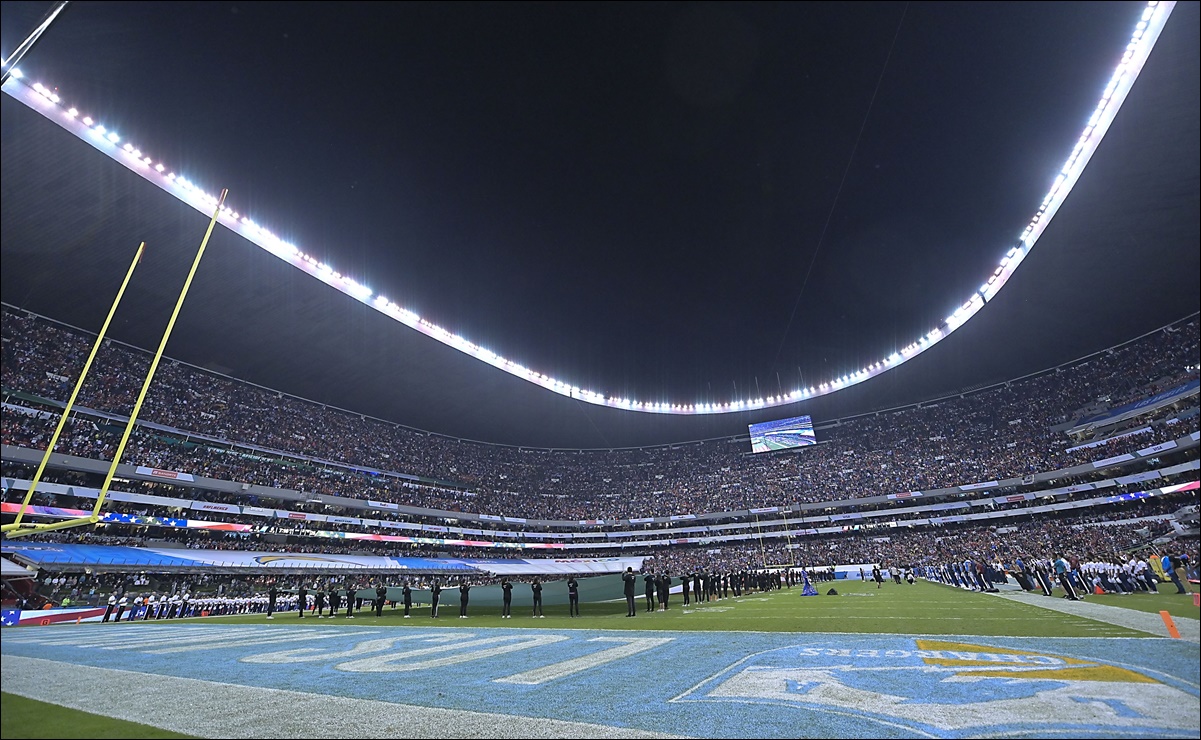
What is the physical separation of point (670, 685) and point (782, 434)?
64.8 m

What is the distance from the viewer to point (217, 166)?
945 inches

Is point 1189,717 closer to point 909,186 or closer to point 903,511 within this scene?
point 909,186

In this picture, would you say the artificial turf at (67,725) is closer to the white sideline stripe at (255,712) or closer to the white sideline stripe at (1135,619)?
the white sideline stripe at (255,712)

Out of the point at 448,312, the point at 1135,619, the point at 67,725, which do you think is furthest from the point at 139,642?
the point at 448,312

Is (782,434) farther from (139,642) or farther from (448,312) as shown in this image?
(139,642)

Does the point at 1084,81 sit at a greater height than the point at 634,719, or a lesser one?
greater

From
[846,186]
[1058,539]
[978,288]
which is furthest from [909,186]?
[1058,539]

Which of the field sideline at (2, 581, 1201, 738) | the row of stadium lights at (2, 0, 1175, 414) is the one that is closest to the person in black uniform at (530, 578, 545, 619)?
the field sideline at (2, 581, 1201, 738)

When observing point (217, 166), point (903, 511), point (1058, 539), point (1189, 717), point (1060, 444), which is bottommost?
point (1189, 717)

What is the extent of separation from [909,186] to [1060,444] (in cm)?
3451

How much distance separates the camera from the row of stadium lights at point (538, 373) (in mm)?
18172

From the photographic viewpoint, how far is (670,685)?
17.4 feet

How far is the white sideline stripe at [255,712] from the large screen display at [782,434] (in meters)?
66.0

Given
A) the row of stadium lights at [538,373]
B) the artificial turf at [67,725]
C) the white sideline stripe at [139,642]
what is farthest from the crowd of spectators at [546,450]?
the white sideline stripe at [139,642]
